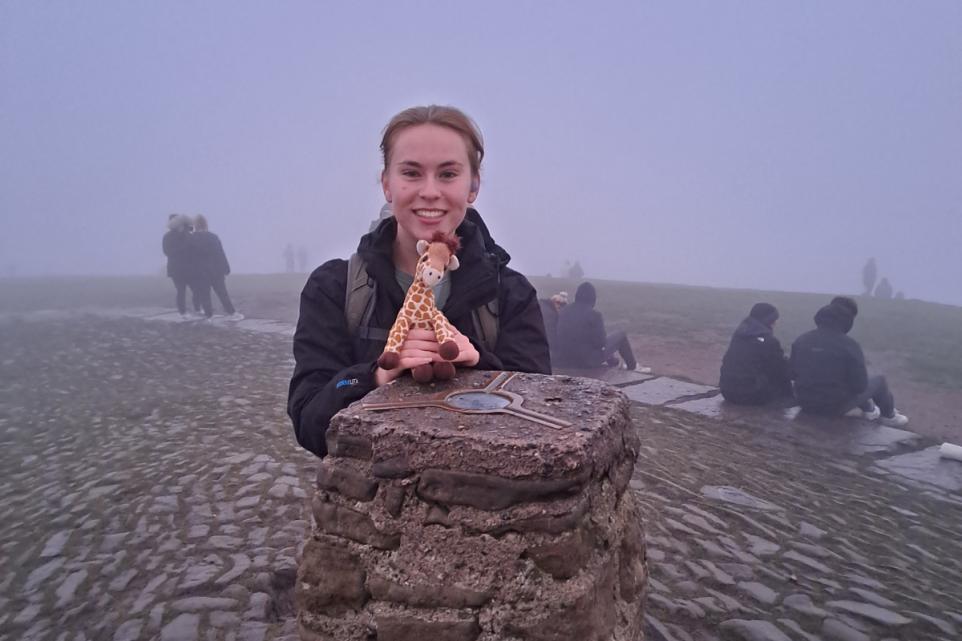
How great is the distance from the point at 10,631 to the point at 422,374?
2.94m

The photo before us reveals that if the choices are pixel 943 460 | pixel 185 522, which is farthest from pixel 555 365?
pixel 185 522

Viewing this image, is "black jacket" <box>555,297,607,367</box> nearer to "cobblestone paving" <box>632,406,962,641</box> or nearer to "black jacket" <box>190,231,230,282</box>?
"cobblestone paving" <box>632,406,962,641</box>

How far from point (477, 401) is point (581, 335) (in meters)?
7.96

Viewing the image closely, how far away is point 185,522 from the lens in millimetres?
4328

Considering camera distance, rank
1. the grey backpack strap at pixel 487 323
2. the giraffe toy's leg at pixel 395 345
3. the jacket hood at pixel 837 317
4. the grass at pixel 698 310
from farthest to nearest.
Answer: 1. the grass at pixel 698 310
2. the jacket hood at pixel 837 317
3. the grey backpack strap at pixel 487 323
4. the giraffe toy's leg at pixel 395 345

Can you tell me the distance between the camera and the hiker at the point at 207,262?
14820 mm

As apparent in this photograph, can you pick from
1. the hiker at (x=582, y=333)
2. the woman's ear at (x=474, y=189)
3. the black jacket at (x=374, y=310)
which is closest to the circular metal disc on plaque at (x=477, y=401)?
the black jacket at (x=374, y=310)

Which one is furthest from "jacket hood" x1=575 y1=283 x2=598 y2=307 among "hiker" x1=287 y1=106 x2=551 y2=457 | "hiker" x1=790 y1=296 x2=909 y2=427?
"hiker" x1=287 y1=106 x2=551 y2=457

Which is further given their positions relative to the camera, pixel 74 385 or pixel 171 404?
pixel 74 385

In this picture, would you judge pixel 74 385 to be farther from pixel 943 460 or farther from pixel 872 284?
pixel 872 284

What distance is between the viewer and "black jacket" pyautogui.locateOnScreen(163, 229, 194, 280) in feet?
48.7

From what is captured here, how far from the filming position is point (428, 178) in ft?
7.91

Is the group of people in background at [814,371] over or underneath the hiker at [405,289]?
underneath

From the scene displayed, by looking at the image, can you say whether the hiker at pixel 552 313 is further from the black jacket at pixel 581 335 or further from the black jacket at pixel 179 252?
the black jacket at pixel 179 252
